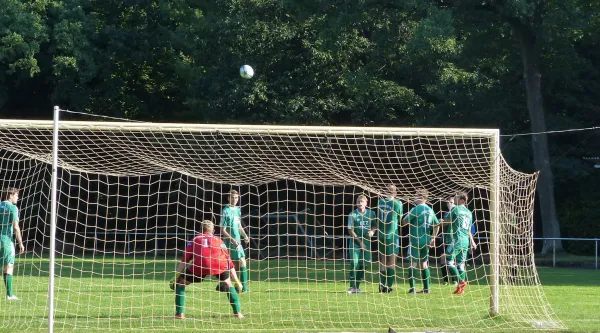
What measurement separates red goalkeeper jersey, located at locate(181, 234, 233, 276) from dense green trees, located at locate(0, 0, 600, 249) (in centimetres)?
1772

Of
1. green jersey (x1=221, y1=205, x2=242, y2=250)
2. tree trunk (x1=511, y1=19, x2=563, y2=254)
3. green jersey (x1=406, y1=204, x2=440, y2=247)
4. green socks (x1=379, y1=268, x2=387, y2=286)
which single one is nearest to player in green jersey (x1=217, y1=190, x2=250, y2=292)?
green jersey (x1=221, y1=205, x2=242, y2=250)

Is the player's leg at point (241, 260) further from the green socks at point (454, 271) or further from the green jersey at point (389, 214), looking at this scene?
the green socks at point (454, 271)

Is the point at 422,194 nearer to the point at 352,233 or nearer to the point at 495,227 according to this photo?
the point at 352,233

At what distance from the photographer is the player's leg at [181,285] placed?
12086mm

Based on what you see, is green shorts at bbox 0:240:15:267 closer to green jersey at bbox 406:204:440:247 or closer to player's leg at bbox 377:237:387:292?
player's leg at bbox 377:237:387:292

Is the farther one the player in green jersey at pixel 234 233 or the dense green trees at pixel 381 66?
the dense green trees at pixel 381 66

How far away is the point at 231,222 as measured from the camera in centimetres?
1612

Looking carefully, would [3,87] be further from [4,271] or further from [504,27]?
[4,271]

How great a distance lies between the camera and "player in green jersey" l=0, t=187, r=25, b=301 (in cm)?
1475

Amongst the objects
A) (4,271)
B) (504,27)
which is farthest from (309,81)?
(4,271)

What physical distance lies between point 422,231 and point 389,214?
2.43ft

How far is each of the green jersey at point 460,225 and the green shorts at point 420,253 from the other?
1.86 feet

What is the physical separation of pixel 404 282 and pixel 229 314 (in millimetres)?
5893

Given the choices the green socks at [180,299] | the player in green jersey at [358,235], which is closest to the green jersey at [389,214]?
the player in green jersey at [358,235]
